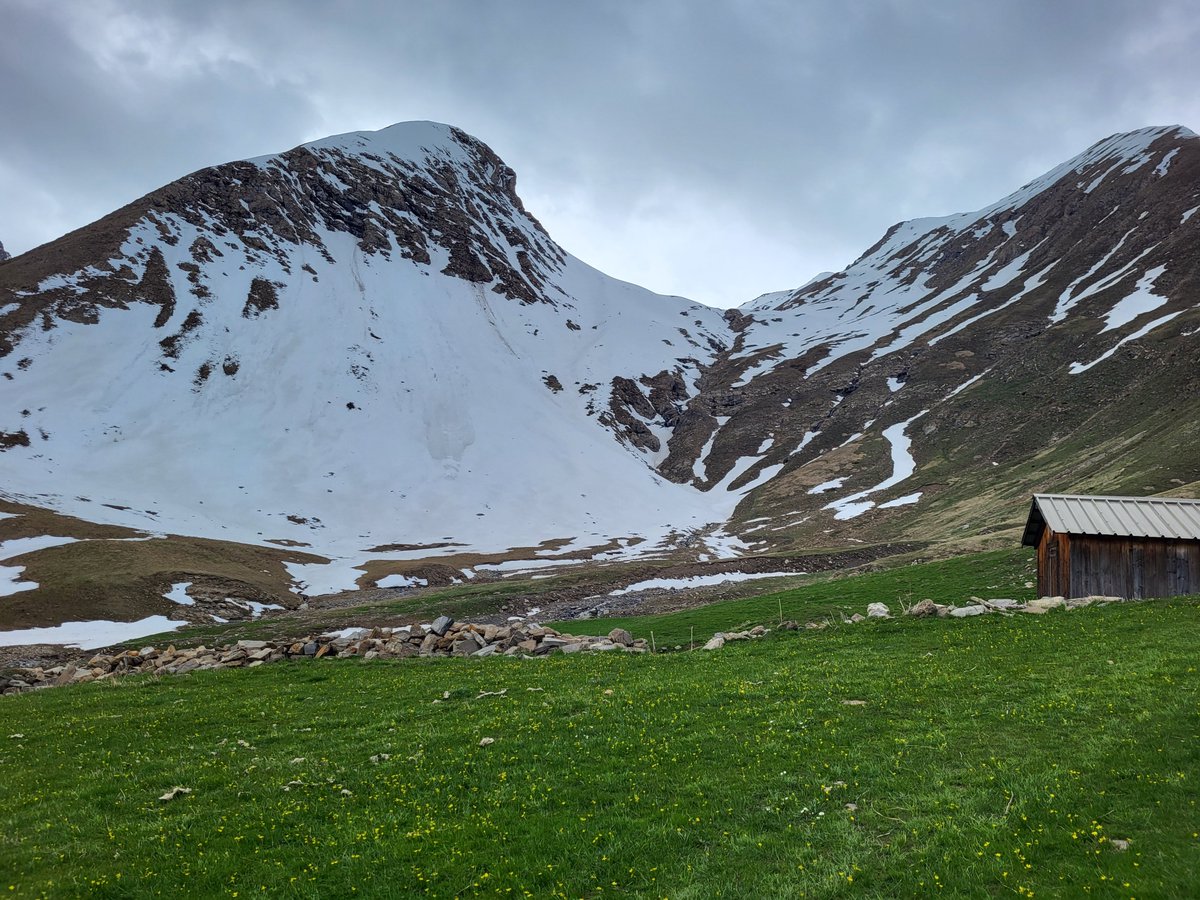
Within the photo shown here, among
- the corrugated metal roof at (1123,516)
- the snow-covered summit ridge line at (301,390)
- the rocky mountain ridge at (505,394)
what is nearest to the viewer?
the corrugated metal roof at (1123,516)

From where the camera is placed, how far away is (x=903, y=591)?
3772 cm

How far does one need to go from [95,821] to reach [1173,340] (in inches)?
4690

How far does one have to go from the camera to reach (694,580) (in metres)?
62.4

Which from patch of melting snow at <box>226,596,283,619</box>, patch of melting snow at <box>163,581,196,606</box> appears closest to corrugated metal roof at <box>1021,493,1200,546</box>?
patch of melting snow at <box>226,596,283,619</box>

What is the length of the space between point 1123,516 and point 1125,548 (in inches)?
69.1

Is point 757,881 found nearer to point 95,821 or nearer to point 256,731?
point 95,821

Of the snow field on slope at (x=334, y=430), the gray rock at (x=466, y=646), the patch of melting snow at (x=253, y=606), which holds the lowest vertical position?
the patch of melting snow at (x=253, y=606)

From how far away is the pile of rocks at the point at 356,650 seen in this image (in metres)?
28.4

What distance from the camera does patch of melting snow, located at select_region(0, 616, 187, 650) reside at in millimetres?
42281

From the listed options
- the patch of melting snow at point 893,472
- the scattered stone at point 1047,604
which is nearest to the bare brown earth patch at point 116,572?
the scattered stone at point 1047,604

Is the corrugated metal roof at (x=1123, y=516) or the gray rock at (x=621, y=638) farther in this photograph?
the gray rock at (x=621, y=638)

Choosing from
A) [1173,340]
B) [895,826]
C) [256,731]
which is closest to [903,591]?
[895,826]

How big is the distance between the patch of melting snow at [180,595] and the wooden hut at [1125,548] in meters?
61.1

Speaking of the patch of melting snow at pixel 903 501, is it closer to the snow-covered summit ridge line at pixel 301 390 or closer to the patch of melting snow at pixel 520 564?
the snow-covered summit ridge line at pixel 301 390
